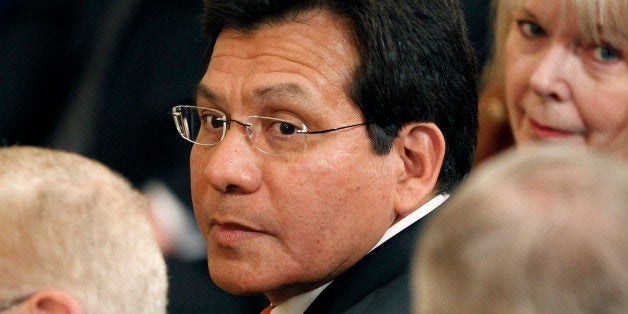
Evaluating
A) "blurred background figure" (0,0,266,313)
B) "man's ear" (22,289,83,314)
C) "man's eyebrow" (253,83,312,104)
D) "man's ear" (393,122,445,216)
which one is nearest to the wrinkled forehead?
"man's ear" (393,122,445,216)

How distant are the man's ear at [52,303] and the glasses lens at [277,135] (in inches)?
32.3

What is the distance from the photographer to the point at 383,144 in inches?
97.8

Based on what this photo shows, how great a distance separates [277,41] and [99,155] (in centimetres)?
210

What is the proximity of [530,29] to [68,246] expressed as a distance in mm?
1708

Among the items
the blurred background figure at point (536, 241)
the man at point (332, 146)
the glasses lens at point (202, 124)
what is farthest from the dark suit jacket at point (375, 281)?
the blurred background figure at point (536, 241)

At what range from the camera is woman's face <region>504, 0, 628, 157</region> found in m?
2.87

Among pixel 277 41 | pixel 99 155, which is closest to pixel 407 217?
pixel 277 41

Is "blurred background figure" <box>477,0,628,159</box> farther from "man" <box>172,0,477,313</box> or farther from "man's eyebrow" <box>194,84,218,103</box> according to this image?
"man's eyebrow" <box>194,84,218,103</box>

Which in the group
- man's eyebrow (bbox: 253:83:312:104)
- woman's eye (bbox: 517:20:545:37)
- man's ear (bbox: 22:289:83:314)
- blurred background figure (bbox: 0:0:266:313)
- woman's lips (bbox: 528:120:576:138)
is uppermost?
man's eyebrow (bbox: 253:83:312:104)

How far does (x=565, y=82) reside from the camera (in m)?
2.96

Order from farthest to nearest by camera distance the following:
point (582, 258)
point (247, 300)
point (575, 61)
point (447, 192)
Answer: point (247, 300) → point (575, 61) → point (447, 192) → point (582, 258)

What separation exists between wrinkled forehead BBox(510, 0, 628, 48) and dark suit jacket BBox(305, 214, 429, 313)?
0.77 m

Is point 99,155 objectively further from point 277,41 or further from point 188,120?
point 277,41

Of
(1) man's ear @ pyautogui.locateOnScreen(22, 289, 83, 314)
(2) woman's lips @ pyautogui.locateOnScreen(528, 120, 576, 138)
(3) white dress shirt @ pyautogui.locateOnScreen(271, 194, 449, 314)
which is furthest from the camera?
(2) woman's lips @ pyautogui.locateOnScreen(528, 120, 576, 138)
